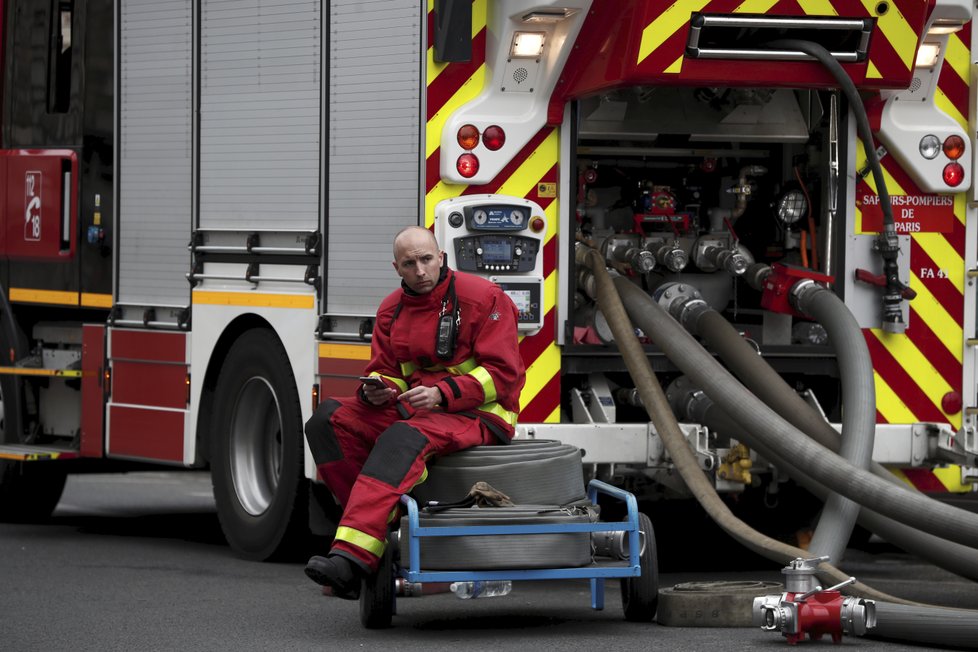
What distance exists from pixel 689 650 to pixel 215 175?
4107mm

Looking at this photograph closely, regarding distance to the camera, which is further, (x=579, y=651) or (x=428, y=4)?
(x=428, y=4)

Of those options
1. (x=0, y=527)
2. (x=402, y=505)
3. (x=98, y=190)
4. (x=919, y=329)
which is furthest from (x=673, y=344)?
(x=0, y=527)

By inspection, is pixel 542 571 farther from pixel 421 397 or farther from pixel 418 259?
pixel 418 259

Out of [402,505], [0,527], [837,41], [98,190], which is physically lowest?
[0,527]

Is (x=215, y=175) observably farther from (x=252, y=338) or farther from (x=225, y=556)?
(x=225, y=556)

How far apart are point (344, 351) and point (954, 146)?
9.12ft

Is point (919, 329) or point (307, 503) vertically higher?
point (919, 329)

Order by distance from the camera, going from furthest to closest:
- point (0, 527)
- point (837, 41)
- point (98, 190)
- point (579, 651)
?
point (0, 527), point (98, 190), point (837, 41), point (579, 651)

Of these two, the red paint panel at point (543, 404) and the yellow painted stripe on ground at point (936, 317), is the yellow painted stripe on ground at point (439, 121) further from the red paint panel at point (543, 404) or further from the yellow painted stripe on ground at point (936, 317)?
the yellow painted stripe on ground at point (936, 317)

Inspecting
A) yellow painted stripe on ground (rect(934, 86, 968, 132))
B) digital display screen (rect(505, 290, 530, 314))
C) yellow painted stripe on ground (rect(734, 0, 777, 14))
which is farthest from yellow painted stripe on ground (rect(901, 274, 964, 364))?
digital display screen (rect(505, 290, 530, 314))

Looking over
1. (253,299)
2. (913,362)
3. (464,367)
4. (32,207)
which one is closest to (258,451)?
(253,299)

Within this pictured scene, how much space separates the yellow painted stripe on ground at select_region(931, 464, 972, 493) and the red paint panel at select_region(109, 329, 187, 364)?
3635 mm

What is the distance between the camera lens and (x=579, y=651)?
647 centimetres

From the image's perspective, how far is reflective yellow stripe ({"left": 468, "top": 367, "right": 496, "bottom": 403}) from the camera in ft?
23.3
